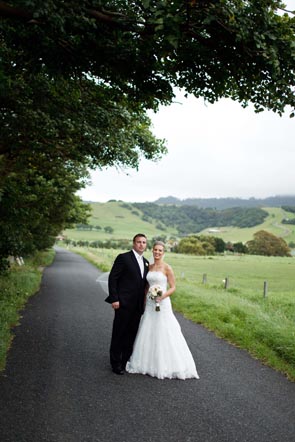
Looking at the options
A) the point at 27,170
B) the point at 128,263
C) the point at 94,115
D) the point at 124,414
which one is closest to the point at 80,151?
the point at 94,115

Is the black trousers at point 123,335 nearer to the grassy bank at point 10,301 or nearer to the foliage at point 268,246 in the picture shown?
the grassy bank at point 10,301

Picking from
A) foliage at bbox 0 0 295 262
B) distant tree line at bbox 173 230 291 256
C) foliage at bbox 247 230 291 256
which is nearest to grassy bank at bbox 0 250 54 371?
foliage at bbox 0 0 295 262

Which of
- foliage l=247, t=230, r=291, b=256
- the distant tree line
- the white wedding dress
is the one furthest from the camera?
the distant tree line

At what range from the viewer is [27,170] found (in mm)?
15961

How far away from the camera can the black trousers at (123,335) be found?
6914 millimetres

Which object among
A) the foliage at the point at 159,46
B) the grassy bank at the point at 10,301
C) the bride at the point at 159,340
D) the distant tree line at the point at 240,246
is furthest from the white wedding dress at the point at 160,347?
the distant tree line at the point at 240,246

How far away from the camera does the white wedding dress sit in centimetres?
654

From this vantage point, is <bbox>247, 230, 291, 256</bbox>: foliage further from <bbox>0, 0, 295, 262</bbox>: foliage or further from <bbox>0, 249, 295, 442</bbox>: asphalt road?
<bbox>0, 0, 295, 262</bbox>: foliage

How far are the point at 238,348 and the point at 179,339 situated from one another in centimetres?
238

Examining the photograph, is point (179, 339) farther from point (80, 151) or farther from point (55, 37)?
point (80, 151)

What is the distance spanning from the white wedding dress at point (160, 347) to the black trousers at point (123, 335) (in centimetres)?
17

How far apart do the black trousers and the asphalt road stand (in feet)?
1.24

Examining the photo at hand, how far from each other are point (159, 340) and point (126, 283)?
1176 millimetres

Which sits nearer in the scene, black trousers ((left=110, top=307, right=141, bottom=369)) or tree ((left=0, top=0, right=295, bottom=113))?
tree ((left=0, top=0, right=295, bottom=113))
